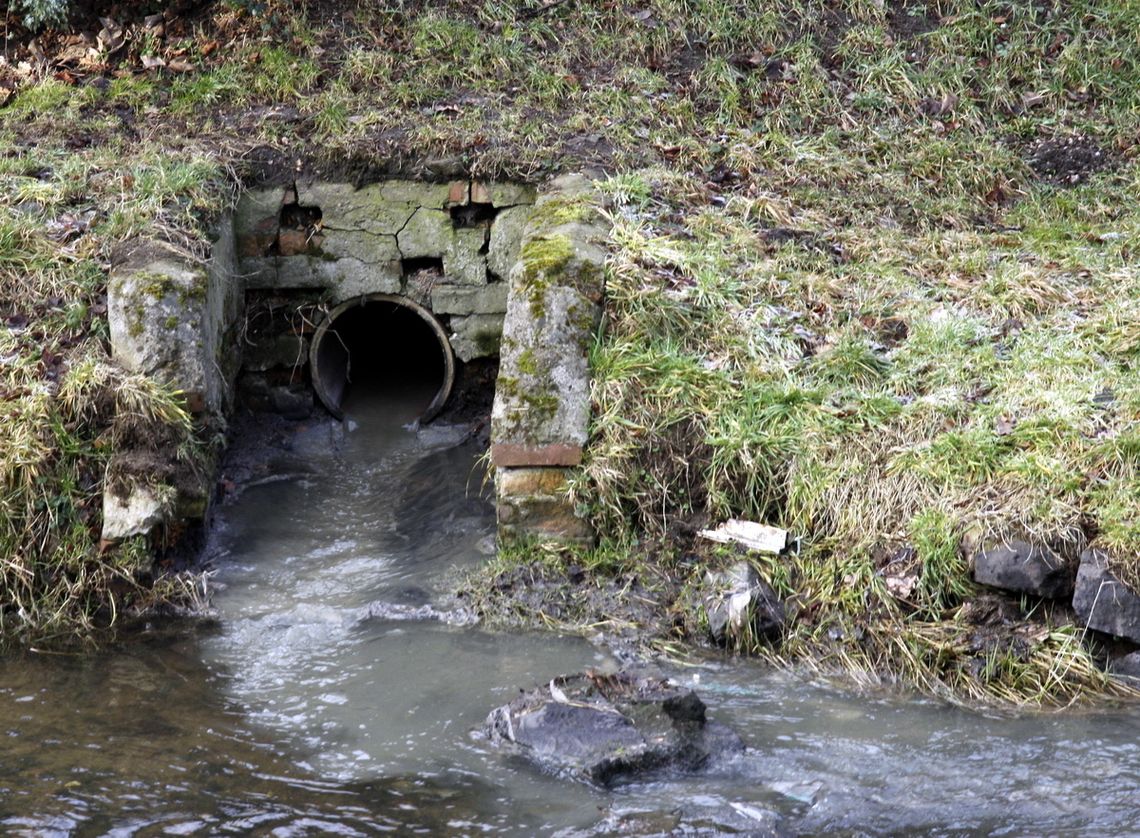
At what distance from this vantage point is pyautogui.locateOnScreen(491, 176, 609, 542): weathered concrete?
516 cm

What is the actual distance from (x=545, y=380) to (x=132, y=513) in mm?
1856

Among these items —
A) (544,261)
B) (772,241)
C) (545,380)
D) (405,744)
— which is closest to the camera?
(405,744)

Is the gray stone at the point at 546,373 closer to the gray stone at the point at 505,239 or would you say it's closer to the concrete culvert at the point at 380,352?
the gray stone at the point at 505,239

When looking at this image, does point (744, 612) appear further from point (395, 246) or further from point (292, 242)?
point (292, 242)

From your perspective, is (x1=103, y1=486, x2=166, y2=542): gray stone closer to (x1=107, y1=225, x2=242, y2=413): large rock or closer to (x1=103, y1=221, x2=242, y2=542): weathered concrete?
(x1=103, y1=221, x2=242, y2=542): weathered concrete

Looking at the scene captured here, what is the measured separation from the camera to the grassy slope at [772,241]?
475 centimetres

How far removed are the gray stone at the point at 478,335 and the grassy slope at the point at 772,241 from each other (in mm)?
880

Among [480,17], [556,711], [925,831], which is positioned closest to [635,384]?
[556,711]

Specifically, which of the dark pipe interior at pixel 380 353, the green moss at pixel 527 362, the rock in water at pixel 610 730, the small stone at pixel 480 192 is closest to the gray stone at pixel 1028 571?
the rock in water at pixel 610 730

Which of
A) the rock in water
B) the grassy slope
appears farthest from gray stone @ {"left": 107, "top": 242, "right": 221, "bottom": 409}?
the rock in water

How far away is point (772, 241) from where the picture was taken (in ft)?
22.0

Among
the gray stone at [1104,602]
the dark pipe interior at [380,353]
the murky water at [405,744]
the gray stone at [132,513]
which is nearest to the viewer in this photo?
the murky water at [405,744]

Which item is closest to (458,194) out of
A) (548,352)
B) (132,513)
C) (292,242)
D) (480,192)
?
(480,192)

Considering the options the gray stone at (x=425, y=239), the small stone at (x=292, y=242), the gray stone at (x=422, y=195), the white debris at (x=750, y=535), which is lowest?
the white debris at (x=750, y=535)
